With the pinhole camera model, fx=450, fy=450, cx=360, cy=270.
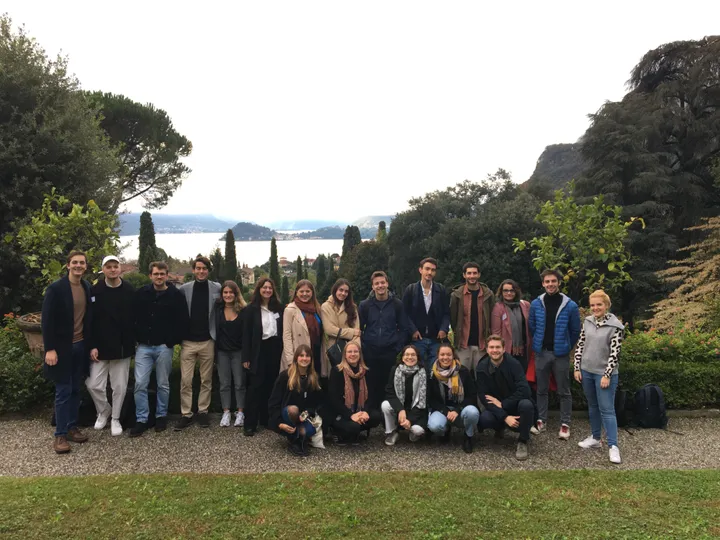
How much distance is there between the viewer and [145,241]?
3519 cm

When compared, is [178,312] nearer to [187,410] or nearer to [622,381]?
[187,410]

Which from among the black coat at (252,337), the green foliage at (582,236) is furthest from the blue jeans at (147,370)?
the green foliage at (582,236)

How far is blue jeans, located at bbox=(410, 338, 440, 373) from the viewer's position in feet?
19.7

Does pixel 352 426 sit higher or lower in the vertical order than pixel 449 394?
lower

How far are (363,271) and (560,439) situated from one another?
41498 mm

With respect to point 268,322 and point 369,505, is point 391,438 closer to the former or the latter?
point 369,505

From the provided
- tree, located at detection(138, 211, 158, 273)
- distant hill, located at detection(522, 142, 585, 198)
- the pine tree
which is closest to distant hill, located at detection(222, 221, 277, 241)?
distant hill, located at detection(522, 142, 585, 198)

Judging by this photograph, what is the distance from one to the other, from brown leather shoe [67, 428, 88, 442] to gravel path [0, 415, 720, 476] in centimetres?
7

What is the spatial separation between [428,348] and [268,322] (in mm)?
2186

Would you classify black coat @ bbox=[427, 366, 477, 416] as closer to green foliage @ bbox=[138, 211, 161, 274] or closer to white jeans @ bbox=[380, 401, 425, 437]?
white jeans @ bbox=[380, 401, 425, 437]

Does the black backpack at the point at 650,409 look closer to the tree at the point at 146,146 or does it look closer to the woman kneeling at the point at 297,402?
the woman kneeling at the point at 297,402

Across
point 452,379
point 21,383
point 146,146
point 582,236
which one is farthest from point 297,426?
point 146,146

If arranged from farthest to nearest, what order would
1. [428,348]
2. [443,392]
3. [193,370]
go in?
[428,348] < [193,370] < [443,392]

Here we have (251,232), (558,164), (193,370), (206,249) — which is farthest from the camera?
(251,232)
